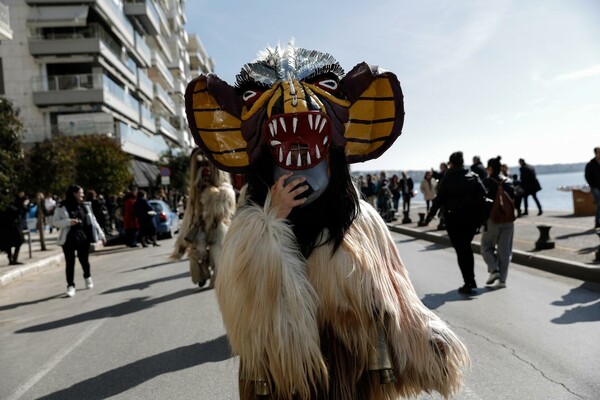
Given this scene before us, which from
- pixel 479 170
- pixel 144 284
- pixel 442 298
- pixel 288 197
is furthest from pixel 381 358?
pixel 479 170

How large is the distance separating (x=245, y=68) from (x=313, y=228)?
0.82 meters

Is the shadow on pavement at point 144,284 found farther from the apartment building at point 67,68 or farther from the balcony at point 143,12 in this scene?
the balcony at point 143,12

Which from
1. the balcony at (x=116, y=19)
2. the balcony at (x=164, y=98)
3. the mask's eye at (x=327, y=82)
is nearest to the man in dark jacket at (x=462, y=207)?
the mask's eye at (x=327, y=82)

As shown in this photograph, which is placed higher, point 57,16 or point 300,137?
point 57,16

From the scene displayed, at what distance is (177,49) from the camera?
2329 inches

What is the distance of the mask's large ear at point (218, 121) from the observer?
223cm

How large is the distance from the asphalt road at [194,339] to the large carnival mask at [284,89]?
1.00 metres

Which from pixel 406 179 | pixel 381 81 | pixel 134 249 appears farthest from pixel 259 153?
pixel 406 179

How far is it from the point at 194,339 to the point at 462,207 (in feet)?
13.0

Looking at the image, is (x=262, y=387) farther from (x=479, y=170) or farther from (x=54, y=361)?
(x=479, y=170)

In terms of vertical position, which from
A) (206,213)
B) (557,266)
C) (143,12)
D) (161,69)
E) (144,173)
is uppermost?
(143,12)

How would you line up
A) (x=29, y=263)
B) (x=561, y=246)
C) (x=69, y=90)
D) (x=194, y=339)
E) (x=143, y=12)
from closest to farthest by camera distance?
(x=194, y=339) → (x=561, y=246) → (x=29, y=263) → (x=69, y=90) → (x=143, y=12)

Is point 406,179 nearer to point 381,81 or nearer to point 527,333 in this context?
point 527,333

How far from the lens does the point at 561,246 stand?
9.50m
